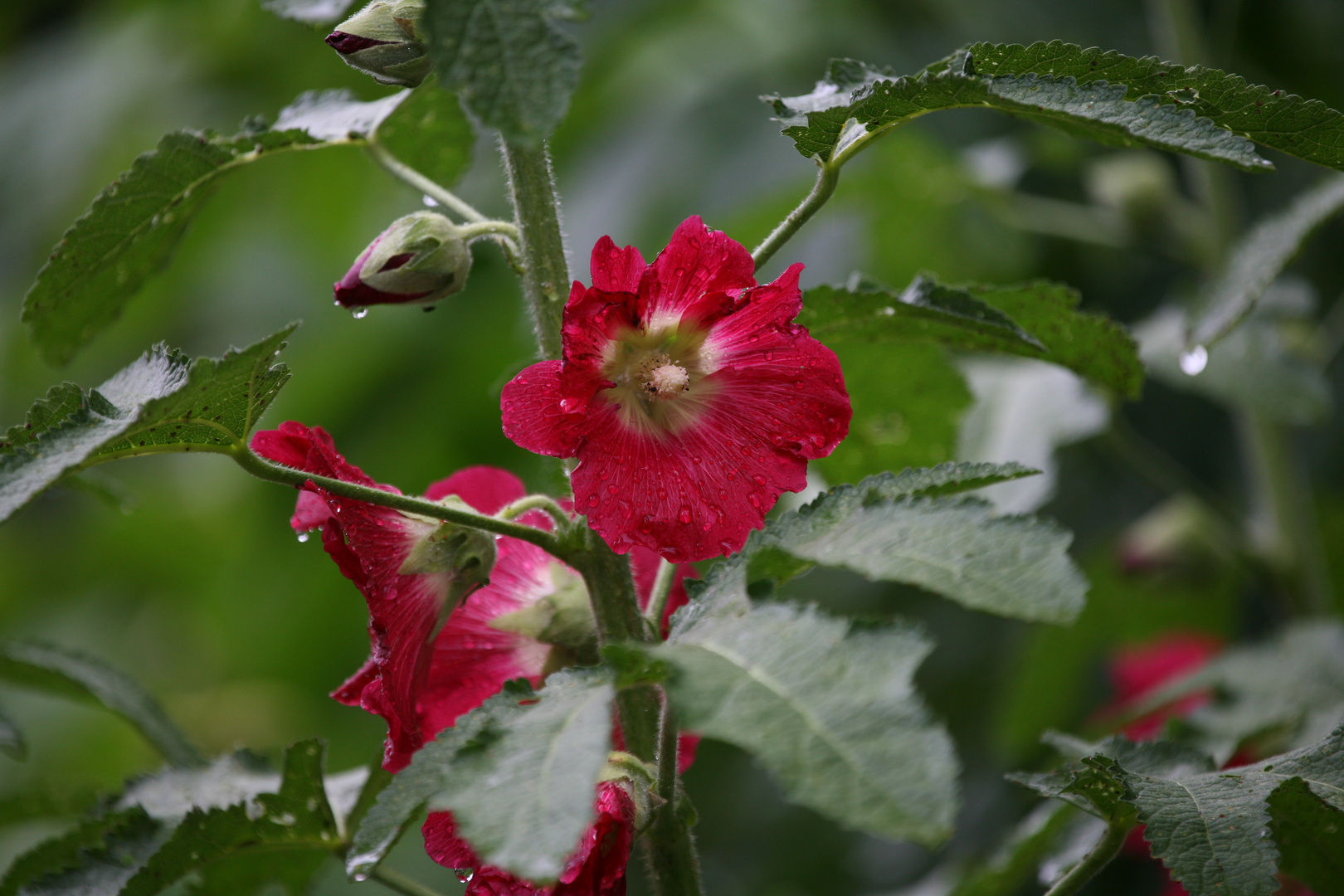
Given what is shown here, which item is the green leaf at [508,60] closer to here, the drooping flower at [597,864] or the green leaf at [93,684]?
the drooping flower at [597,864]

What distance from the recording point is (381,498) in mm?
747

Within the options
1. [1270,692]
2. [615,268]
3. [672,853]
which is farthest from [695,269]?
[1270,692]

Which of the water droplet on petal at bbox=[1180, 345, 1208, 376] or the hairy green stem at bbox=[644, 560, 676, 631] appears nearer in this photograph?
the hairy green stem at bbox=[644, 560, 676, 631]

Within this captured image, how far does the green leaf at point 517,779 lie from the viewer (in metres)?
0.54

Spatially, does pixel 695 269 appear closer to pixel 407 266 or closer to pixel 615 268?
pixel 615 268

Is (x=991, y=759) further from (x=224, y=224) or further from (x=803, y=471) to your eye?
(x=224, y=224)

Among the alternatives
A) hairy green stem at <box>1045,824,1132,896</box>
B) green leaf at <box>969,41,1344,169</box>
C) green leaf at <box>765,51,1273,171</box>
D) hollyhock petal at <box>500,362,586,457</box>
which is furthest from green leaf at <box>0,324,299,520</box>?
hairy green stem at <box>1045,824,1132,896</box>

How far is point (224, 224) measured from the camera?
3002mm

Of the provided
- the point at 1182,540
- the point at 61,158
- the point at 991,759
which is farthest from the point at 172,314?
the point at 1182,540

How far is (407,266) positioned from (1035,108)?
42 cm

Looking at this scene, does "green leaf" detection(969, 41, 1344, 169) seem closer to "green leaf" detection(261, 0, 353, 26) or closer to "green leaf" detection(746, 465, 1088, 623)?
"green leaf" detection(746, 465, 1088, 623)

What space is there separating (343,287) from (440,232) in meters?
0.08

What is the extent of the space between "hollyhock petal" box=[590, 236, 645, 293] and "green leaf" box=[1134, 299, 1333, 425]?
0.87m

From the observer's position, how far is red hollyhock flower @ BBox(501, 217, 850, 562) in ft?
2.59
